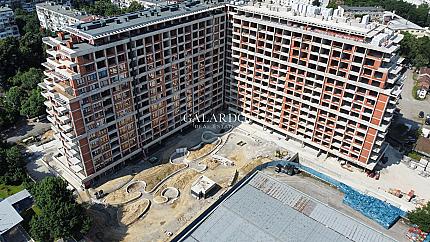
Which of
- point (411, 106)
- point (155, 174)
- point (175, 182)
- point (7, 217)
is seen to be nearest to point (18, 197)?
point (7, 217)

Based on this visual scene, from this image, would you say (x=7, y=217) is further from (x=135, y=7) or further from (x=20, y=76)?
(x=135, y=7)

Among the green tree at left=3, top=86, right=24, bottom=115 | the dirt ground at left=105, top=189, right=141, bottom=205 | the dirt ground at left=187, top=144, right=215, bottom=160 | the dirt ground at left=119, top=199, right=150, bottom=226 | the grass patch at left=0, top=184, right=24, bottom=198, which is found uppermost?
the green tree at left=3, top=86, right=24, bottom=115

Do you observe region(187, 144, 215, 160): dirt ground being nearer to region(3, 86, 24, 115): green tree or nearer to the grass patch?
the grass patch

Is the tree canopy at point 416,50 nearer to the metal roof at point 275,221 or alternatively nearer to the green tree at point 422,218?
the green tree at point 422,218

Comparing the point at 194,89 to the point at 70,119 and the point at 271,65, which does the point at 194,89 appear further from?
the point at 70,119

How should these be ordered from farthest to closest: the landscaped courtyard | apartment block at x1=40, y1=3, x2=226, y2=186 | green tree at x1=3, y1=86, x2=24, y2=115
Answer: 1. green tree at x1=3, y1=86, x2=24, y2=115
2. the landscaped courtyard
3. apartment block at x1=40, y1=3, x2=226, y2=186

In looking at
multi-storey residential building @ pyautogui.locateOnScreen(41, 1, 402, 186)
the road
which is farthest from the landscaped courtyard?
the road

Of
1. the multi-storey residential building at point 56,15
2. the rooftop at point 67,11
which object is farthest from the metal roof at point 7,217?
the multi-storey residential building at point 56,15
